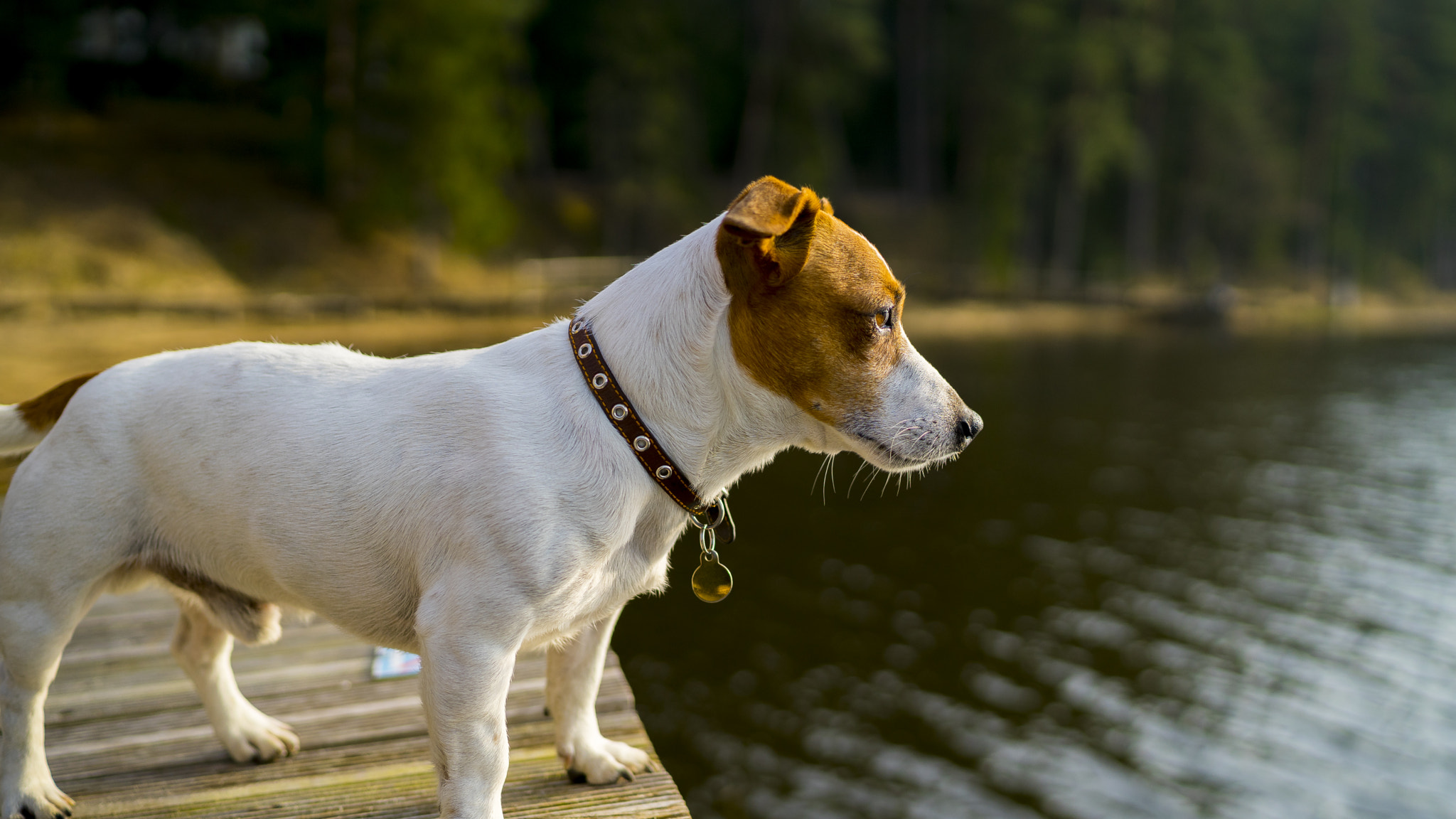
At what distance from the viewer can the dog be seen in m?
2.25

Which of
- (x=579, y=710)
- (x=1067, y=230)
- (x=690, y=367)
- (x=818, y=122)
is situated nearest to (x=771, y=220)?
(x=690, y=367)

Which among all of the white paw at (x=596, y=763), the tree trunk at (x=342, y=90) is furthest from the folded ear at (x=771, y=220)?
the tree trunk at (x=342, y=90)

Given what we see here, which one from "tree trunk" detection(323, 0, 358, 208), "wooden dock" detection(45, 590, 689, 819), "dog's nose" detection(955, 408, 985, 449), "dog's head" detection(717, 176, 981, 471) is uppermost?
"tree trunk" detection(323, 0, 358, 208)

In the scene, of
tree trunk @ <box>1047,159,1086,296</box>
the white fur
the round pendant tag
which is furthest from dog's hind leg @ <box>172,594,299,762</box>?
tree trunk @ <box>1047,159,1086,296</box>

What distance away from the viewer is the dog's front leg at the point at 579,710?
2988mm

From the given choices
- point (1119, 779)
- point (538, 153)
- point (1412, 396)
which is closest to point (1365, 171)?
point (1412, 396)

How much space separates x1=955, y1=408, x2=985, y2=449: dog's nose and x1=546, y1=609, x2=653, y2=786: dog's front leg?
4.12 ft

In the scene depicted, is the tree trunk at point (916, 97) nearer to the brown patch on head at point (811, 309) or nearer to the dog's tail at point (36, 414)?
the brown patch on head at point (811, 309)

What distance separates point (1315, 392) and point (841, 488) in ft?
58.3

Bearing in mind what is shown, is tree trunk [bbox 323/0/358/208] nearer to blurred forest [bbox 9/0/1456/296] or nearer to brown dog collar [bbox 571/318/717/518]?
blurred forest [bbox 9/0/1456/296]

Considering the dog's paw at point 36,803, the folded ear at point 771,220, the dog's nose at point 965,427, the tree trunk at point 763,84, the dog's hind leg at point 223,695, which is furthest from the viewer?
the tree trunk at point 763,84

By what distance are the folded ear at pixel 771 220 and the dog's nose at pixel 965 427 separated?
60 cm

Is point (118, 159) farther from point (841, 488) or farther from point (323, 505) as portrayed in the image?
point (323, 505)

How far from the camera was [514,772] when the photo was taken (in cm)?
313
